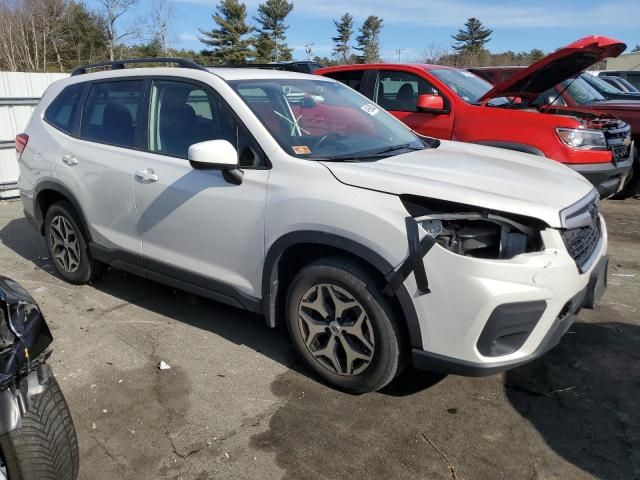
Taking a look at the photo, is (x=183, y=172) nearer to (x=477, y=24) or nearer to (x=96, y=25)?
(x=96, y=25)

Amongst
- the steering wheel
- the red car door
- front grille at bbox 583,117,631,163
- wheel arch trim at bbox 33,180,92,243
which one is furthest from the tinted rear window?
front grille at bbox 583,117,631,163

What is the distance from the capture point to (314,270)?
3.03 meters

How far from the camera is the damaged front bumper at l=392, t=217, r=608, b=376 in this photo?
8.26 feet

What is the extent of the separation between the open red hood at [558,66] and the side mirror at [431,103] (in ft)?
1.51

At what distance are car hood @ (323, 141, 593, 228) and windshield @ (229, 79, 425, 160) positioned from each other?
0.25 metres

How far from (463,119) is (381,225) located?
3.88 m

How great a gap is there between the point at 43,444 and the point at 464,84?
6099mm

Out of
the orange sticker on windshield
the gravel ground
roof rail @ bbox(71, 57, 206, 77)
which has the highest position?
roof rail @ bbox(71, 57, 206, 77)

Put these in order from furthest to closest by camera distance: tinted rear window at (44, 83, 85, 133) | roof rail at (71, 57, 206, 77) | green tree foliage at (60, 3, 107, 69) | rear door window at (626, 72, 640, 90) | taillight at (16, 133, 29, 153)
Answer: green tree foliage at (60, 3, 107, 69) → rear door window at (626, 72, 640, 90) → taillight at (16, 133, 29, 153) → tinted rear window at (44, 83, 85, 133) → roof rail at (71, 57, 206, 77)

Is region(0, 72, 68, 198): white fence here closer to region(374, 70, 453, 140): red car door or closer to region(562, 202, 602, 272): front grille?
region(374, 70, 453, 140): red car door

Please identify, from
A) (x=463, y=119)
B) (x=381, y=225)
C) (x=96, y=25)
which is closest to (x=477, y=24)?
(x=96, y=25)

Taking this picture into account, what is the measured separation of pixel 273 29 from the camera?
2147 inches

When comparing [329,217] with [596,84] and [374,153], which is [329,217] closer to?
[374,153]

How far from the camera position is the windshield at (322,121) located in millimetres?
3324
